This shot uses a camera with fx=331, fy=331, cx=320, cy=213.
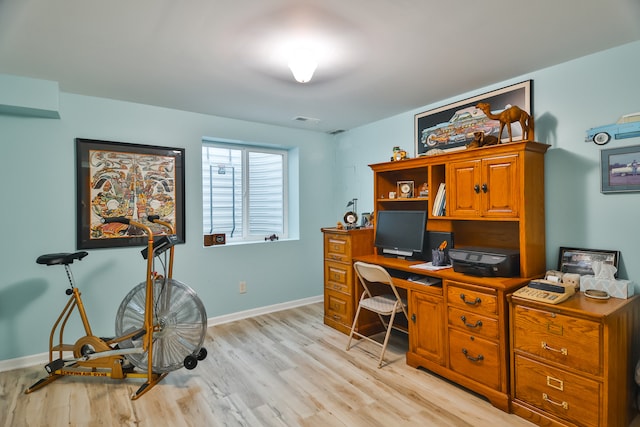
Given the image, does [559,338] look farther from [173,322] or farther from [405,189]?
[173,322]

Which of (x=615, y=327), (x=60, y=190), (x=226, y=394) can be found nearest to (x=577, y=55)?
(x=615, y=327)

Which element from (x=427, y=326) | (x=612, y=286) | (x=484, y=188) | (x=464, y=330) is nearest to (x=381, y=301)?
(x=427, y=326)

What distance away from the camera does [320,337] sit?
334 centimetres

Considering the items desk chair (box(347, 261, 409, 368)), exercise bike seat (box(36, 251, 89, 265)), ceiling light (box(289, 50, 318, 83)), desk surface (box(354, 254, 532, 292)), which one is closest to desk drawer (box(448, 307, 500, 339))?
desk surface (box(354, 254, 532, 292))

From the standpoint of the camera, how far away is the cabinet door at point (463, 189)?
2.56m

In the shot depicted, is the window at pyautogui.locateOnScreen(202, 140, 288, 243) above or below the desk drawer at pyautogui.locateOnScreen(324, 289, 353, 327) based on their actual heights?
above

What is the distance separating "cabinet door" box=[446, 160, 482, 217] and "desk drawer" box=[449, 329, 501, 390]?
3.03ft

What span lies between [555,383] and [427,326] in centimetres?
88

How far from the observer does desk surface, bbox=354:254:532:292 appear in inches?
86.1

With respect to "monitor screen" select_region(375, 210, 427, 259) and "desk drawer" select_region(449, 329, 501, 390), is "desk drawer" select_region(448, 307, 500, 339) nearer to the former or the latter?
"desk drawer" select_region(449, 329, 501, 390)

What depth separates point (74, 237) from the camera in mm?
2980

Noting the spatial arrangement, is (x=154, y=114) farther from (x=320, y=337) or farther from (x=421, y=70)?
(x=320, y=337)

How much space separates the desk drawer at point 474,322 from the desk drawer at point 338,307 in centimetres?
116

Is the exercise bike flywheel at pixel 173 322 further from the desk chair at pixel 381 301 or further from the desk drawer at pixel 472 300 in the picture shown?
the desk drawer at pixel 472 300
